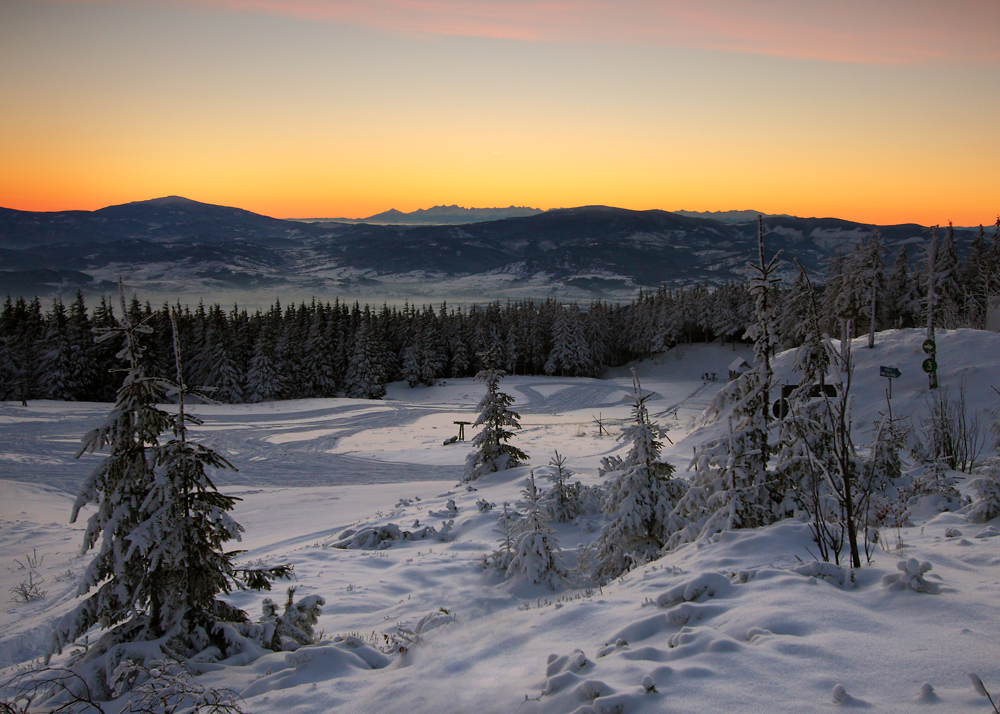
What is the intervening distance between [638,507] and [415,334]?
5985cm

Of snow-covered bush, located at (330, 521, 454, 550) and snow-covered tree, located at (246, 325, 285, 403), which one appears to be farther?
snow-covered tree, located at (246, 325, 285, 403)

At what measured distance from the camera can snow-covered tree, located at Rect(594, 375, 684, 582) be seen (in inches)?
403

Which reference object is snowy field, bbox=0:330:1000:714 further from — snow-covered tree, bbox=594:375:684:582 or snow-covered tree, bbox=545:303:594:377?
snow-covered tree, bbox=545:303:594:377

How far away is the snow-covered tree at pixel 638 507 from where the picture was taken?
1025 cm

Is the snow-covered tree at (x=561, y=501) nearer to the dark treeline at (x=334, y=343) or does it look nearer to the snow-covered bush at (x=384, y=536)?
the snow-covered bush at (x=384, y=536)

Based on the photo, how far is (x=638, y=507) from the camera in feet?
34.2

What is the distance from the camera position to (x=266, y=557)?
13641 millimetres

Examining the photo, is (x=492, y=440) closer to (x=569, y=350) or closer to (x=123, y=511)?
(x=123, y=511)

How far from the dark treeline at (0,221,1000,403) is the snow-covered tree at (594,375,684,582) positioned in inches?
Result: 1193

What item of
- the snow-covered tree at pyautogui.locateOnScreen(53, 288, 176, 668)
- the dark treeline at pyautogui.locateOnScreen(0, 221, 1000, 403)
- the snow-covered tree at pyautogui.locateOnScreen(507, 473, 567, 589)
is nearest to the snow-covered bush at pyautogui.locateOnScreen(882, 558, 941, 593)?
the snow-covered tree at pyautogui.locateOnScreen(507, 473, 567, 589)

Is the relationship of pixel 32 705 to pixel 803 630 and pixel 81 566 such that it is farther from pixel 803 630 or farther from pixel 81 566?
pixel 81 566

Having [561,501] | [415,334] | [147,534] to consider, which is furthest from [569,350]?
[147,534]

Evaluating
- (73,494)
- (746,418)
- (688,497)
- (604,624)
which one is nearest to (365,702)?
(604,624)

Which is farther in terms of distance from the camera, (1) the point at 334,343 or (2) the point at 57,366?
(1) the point at 334,343
